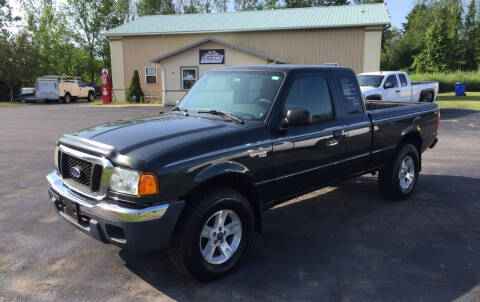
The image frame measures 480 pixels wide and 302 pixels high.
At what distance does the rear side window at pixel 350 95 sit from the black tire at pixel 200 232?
6.66 ft

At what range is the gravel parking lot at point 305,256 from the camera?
3395 millimetres

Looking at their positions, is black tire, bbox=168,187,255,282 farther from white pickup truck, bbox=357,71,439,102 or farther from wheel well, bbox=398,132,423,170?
white pickup truck, bbox=357,71,439,102

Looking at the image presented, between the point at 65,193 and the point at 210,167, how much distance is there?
1392 mm

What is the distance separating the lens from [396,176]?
569 cm

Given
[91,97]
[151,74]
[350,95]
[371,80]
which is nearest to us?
[350,95]

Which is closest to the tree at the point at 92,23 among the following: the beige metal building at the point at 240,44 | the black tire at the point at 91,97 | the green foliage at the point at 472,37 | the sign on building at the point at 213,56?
the black tire at the point at 91,97

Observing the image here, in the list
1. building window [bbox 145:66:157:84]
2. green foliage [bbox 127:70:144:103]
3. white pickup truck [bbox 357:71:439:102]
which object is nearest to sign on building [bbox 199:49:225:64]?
building window [bbox 145:66:157:84]

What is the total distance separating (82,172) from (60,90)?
3003cm

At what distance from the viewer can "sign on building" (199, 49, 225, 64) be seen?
25.2 meters

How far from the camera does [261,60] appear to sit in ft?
80.7

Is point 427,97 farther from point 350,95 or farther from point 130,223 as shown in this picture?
point 130,223

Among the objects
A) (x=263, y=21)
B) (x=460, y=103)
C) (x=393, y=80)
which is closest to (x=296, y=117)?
(x=393, y=80)

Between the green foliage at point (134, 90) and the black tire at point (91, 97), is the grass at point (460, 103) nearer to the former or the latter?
the green foliage at point (134, 90)

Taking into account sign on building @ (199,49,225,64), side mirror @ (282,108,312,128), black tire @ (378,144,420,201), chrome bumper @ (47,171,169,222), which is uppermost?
sign on building @ (199,49,225,64)
